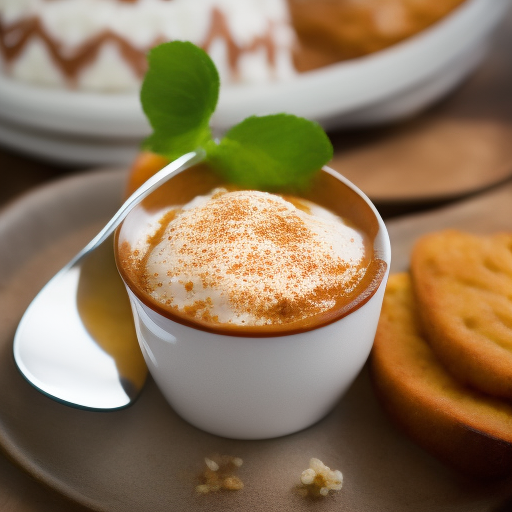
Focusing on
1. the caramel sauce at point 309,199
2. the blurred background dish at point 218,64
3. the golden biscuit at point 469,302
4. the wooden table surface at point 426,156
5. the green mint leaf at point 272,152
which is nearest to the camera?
the caramel sauce at point 309,199

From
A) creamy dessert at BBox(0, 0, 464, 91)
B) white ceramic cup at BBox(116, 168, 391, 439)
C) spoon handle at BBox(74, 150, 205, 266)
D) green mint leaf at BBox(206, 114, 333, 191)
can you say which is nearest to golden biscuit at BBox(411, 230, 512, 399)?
white ceramic cup at BBox(116, 168, 391, 439)

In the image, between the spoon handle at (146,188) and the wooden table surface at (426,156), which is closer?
the spoon handle at (146,188)

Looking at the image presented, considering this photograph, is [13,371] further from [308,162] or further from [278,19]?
[278,19]

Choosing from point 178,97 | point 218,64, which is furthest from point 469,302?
point 218,64

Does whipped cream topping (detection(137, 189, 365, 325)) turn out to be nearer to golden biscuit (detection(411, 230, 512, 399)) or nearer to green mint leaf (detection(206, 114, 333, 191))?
green mint leaf (detection(206, 114, 333, 191))

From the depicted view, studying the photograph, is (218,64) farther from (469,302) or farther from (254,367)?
(254,367)

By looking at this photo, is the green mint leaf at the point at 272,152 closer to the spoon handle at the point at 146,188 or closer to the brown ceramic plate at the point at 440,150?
the spoon handle at the point at 146,188

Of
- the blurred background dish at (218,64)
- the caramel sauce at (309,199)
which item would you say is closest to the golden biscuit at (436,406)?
the caramel sauce at (309,199)
